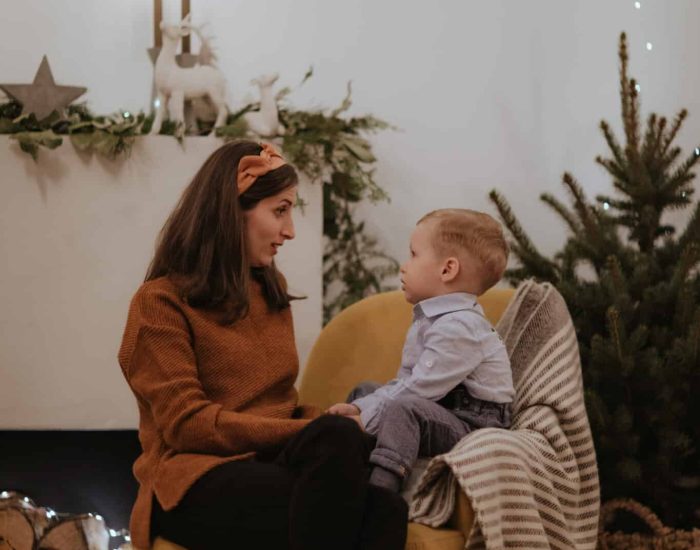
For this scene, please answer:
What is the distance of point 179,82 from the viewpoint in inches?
127

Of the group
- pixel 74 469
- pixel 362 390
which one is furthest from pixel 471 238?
pixel 74 469

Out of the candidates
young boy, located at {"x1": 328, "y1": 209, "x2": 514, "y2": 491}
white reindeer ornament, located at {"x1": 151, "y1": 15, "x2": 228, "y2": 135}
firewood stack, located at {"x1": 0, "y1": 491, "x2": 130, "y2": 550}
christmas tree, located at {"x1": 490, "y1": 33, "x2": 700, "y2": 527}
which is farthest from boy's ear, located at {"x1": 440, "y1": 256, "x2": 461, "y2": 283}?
firewood stack, located at {"x1": 0, "y1": 491, "x2": 130, "y2": 550}

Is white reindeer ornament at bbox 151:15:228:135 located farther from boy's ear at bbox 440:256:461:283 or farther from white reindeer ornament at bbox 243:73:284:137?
boy's ear at bbox 440:256:461:283

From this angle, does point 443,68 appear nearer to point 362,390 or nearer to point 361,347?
point 361,347

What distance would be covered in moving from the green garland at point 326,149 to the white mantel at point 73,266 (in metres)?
0.06

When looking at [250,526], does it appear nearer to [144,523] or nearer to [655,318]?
[144,523]

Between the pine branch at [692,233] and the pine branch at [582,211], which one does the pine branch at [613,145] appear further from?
the pine branch at [692,233]

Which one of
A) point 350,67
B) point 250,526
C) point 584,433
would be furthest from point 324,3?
point 250,526

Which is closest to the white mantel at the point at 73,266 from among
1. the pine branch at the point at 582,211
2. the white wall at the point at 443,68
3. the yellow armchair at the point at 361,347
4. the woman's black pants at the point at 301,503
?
the white wall at the point at 443,68

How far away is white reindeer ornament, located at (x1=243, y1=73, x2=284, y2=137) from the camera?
10.5ft

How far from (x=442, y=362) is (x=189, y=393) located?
52cm

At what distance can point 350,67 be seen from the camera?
Answer: 12.0ft

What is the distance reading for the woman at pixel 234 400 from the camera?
1796 mm

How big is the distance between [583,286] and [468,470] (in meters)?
1.26
